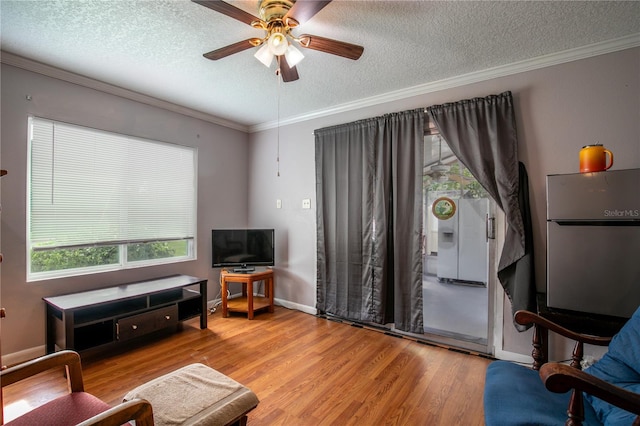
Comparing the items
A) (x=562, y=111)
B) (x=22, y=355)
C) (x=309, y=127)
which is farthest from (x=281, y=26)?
(x=22, y=355)

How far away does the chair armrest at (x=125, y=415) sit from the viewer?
3.24 feet

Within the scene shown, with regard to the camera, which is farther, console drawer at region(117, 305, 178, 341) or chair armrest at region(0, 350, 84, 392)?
console drawer at region(117, 305, 178, 341)

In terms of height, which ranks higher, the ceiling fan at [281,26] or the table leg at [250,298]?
the ceiling fan at [281,26]

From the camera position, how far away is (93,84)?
9.35ft

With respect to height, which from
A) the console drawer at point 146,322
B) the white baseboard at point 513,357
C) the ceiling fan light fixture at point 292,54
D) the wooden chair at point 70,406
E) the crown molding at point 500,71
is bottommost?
the white baseboard at point 513,357

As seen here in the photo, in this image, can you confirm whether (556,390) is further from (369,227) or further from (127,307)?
(127,307)

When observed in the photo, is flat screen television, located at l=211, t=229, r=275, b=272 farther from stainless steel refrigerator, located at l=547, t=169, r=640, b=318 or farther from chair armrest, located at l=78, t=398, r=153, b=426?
stainless steel refrigerator, located at l=547, t=169, r=640, b=318

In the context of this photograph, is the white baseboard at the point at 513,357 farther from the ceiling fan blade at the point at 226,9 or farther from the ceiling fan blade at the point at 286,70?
the ceiling fan blade at the point at 226,9

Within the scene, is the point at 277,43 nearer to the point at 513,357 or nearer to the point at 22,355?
the point at 513,357

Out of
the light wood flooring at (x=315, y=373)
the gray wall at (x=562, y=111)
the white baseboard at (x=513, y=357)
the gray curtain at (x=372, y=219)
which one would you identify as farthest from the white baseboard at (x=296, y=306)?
the gray wall at (x=562, y=111)

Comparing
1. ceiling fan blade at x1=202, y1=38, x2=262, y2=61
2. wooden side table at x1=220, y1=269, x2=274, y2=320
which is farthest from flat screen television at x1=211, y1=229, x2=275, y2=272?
ceiling fan blade at x1=202, y1=38, x2=262, y2=61

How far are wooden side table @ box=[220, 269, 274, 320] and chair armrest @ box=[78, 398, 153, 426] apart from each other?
2.40m

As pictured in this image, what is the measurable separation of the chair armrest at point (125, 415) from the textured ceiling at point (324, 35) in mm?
2110

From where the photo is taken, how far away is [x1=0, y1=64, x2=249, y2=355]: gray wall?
7.93ft
